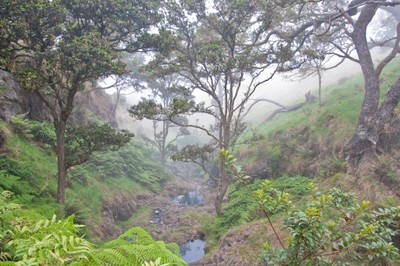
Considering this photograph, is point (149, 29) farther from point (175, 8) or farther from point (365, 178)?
point (365, 178)

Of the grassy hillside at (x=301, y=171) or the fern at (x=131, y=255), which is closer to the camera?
the fern at (x=131, y=255)

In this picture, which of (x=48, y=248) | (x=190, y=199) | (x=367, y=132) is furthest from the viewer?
(x=190, y=199)

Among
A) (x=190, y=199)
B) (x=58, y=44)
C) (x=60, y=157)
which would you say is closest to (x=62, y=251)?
(x=60, y=157)

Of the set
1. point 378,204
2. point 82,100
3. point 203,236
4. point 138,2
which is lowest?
point 203,236

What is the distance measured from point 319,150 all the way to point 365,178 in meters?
3.78

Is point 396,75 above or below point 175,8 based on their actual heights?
below

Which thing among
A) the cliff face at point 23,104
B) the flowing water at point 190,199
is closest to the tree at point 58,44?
the cliff face at point 23,104

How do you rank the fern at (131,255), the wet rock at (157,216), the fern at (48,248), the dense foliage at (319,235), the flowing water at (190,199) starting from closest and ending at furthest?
the fern at (48,248)
the fern at (131,255)
the dense foliage at (319,235)
the wet rock at (157,216)
the flowing water at (190,199)

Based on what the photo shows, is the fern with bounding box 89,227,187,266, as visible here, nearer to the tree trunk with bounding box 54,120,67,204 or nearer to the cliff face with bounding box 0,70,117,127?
the tree trunk with bounding box 54,120,67,204

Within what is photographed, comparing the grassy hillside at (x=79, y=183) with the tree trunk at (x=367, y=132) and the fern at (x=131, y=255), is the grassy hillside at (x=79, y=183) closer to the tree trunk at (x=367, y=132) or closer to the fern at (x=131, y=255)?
the fern at (x=131, y=255)

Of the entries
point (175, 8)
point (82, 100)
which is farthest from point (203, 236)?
point (82, 100)

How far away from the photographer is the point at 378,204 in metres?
7.86

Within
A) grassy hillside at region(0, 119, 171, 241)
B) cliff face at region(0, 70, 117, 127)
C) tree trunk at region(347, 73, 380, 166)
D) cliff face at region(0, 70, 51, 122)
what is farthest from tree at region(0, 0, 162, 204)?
tree trunk at region(347, 73, 380, 166)

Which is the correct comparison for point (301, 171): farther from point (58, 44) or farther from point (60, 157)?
point (58, 44)
